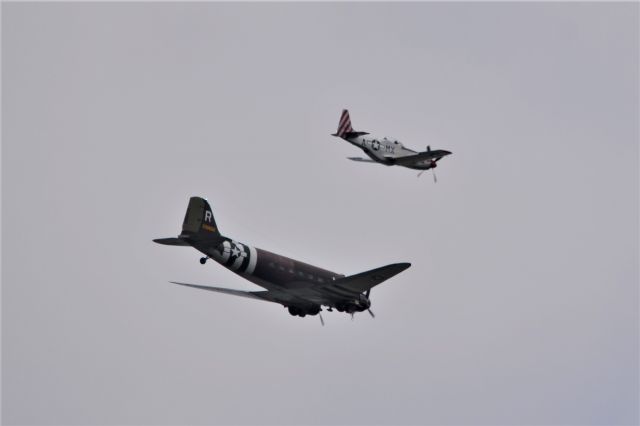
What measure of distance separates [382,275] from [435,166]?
24.0 metres

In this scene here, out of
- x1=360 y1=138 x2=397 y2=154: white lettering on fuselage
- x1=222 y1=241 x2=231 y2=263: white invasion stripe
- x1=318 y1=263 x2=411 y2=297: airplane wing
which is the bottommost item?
x1=318 y1=263 x2=411 y2=297: airplane wing

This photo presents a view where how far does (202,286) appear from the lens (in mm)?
70312

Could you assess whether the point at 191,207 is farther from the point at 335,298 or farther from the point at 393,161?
the point at 393,161

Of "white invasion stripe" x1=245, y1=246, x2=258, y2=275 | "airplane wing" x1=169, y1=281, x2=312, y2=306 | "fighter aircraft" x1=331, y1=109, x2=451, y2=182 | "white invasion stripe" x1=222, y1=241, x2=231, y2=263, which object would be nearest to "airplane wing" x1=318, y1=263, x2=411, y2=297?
"airplane wing" x1=169, y1=281, x2=312, y2=306

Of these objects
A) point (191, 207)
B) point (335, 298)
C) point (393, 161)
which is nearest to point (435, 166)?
point (393, 161)

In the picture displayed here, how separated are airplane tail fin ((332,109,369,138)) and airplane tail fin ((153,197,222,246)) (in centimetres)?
2016

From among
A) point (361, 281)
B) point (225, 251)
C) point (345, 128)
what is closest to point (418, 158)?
point (345, 128)

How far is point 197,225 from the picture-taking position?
64.9 meters

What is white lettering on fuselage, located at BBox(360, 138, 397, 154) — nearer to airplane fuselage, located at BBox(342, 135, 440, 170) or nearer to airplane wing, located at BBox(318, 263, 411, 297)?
airplane fuselage, located at BBox(342, 135, 440, 170)

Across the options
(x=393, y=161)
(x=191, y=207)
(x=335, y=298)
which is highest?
(x=393, y=161)

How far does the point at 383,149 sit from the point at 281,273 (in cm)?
2075

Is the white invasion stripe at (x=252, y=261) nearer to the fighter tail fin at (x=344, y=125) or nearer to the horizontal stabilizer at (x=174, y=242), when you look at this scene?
the horizontal stabilizer at (x=174, y=242)

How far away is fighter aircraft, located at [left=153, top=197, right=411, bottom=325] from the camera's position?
64688 mm

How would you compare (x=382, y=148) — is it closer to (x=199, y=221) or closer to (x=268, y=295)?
(x=268, y=295)
